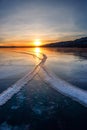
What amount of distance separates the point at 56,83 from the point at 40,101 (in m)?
3.17

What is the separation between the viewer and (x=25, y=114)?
5895 mm

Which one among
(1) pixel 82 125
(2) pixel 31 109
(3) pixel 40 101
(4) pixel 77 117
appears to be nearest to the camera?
(1) pixel 82 125

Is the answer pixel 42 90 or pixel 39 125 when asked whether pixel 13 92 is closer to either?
pixel 42 90

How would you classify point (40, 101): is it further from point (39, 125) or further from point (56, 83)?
point (56, 83)

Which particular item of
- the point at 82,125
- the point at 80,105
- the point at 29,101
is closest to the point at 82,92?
the point at 80,105

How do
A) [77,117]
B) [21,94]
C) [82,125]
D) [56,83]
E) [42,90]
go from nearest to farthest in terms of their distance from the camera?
[82,125], [77,117], [21,94], [42,90], [56,83]

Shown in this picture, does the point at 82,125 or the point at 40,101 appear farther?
the point at 40,101

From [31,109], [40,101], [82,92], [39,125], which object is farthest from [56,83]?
[39,125]

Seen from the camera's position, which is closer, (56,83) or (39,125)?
(39,125)

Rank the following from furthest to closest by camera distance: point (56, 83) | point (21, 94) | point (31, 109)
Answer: point (56, 83) → point (21, 94) → point (31, 109)

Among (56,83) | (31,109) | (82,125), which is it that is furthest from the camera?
(56,83)

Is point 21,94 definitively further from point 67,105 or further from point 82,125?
point 82,125

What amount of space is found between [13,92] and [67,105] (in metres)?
2.84

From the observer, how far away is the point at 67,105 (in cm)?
654
